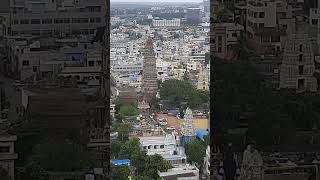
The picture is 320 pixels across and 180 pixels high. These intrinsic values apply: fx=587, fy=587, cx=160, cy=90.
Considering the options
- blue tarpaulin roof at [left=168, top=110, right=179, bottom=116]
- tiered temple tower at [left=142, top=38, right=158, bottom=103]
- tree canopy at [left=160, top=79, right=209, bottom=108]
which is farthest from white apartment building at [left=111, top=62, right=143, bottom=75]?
blue tarpaulin roof at [left=168, top=110, right=179, bottom=116]

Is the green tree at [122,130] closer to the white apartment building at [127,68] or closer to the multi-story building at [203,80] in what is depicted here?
the white apartment building at [127,68]

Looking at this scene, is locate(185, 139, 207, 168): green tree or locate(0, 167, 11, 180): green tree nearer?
locate(0, 167, 11, 180): green tree

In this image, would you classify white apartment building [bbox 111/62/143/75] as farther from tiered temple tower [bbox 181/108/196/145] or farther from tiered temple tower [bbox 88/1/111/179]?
tiered temple tower [bbox 181/108/196/145]

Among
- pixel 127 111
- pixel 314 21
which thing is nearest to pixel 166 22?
pixel 127 111

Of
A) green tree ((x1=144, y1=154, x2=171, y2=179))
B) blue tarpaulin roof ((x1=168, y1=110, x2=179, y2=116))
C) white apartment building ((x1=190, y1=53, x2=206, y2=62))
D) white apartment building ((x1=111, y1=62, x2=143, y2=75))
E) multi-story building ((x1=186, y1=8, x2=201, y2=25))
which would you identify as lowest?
green tree ((x1=144, y1=154, x2=171, y2=179))

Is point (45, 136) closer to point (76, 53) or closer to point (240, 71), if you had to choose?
point (76, 53)

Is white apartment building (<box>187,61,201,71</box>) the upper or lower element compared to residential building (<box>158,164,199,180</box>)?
upper

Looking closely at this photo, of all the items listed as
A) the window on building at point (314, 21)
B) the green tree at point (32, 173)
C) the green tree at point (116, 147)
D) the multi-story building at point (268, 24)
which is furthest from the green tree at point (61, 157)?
the window on building at point (314, 21)
